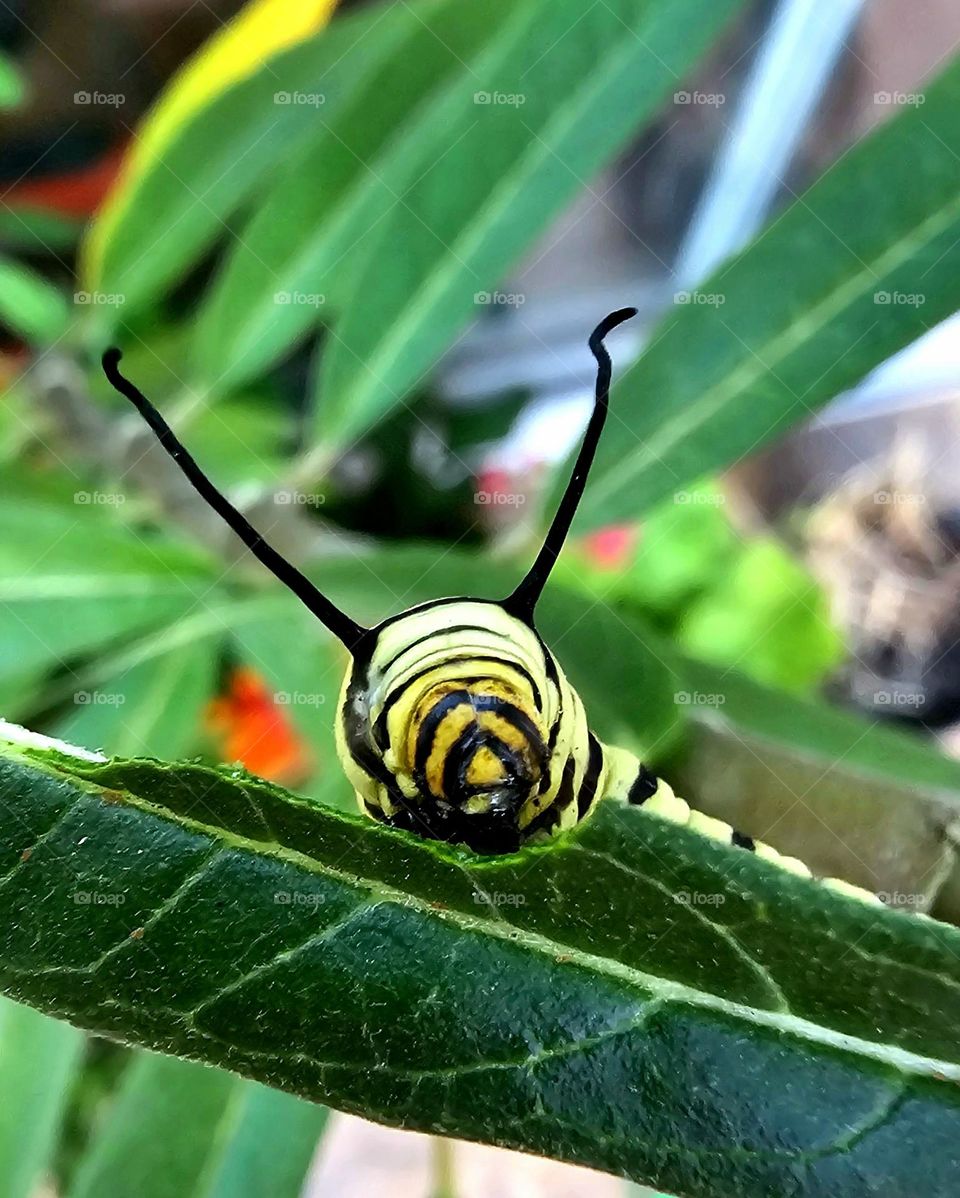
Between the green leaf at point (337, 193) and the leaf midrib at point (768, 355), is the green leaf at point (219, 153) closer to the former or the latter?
the green leaf at point (337, 193)

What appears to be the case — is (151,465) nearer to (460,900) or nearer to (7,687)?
(7,687)

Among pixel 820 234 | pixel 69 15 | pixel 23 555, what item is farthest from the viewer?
pixel 69 15

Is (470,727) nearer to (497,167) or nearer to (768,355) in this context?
(768,355)

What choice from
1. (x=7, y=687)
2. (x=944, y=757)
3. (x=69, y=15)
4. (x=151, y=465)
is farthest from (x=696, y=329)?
(x=69, y=15)

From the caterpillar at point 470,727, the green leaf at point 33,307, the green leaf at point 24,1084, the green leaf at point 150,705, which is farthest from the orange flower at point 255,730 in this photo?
the caterpillar at point 470,727

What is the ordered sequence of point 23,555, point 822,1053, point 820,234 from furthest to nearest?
point 23,555
point 820,234
point 822,1053

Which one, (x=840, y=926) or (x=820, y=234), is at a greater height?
(x=820, y=234)
